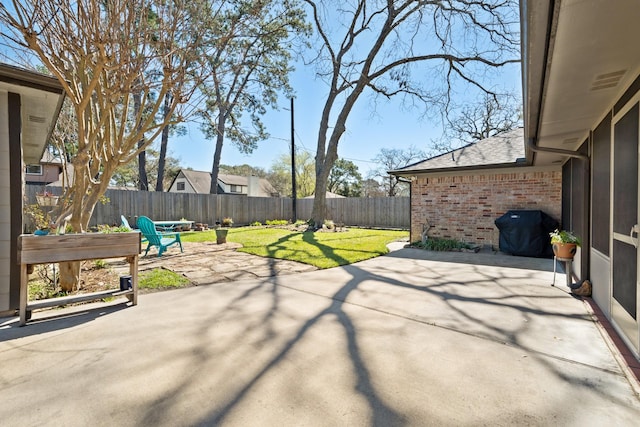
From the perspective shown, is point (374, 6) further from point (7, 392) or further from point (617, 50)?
point (7, 392)

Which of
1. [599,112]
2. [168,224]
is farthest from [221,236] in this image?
[599,112]

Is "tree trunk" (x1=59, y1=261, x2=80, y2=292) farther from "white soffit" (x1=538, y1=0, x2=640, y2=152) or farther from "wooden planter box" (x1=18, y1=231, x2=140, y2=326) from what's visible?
"white soffit" (x1=538, y1=0, x2=640, y2=152)

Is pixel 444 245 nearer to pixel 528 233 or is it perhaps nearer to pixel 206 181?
pixel 528 233

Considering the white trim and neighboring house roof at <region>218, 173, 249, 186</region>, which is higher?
neighboring house roof at <region>218, 173, 249, 186</region>

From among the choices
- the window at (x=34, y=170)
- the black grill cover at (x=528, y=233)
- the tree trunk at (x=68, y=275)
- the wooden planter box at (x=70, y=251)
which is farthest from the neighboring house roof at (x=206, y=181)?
the wooden planter box at (x=70, y=251)

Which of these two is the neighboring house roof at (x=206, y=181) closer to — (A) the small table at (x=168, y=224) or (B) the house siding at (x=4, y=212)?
(A) the small table at (x=168, y=224)

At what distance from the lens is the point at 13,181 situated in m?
3.40

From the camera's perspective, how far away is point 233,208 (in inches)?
648

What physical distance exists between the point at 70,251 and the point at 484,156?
30.2 ft

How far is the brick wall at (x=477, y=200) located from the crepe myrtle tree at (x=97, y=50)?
704 centimetres

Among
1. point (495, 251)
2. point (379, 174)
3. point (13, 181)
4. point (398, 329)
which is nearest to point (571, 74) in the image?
point (398, 329)

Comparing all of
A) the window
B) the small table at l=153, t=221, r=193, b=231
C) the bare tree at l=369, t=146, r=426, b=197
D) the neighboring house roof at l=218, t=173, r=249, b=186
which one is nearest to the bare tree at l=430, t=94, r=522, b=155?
the bare tree at l=369, t=146, r=426, b=197

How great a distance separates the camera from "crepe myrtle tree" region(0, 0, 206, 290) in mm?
3277

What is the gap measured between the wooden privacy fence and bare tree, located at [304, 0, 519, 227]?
11.9 feet
